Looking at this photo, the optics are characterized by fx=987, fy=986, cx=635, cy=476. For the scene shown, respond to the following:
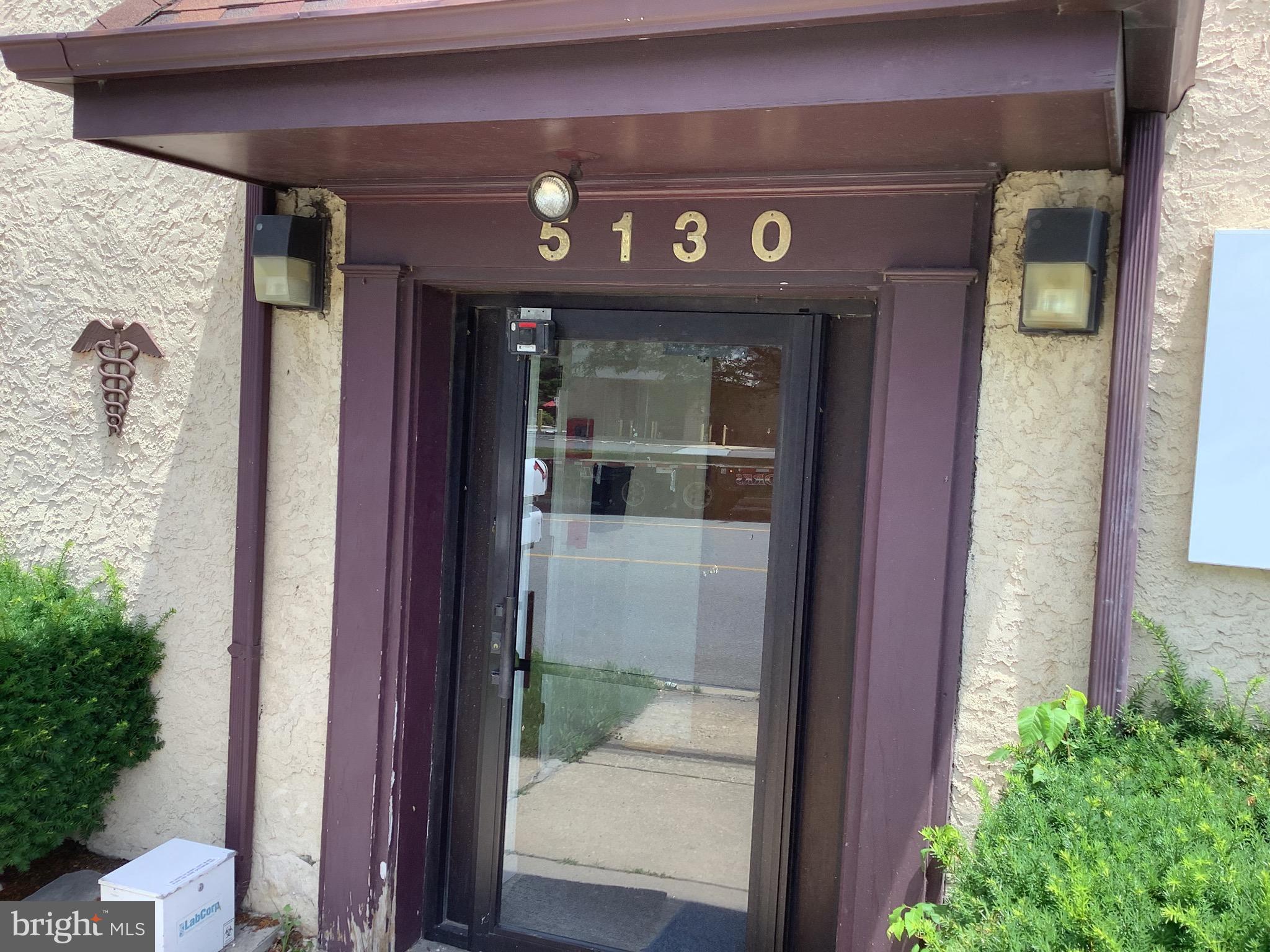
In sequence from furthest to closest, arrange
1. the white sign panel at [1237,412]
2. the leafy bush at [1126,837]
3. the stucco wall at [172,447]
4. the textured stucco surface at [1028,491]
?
1. the stucco wall at [172,447]
2. the textured stucco surface at [1028,491]
3. the white sign panel at [1237,412]
4. the leafy bush at [1126,837]

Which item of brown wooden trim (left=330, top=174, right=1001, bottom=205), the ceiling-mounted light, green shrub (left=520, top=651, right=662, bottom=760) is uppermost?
brown wooden trim (left=330, top=174, right=1001, bottom=205)

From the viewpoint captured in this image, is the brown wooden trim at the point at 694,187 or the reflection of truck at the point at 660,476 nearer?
the brown wooden trim at the point at 694,187

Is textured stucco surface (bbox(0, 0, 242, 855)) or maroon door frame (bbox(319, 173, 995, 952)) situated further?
textured stucco surface (bbox(0, 0, 242, 855))

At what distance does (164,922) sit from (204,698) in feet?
2.63

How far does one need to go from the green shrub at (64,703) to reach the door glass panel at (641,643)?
4.81 ft

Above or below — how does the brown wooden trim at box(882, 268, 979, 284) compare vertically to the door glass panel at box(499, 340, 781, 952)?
above

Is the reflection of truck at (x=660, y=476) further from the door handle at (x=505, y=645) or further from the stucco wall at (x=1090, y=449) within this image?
the stucco wall at (x=1090, y=449)

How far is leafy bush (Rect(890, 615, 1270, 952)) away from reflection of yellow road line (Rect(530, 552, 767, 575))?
1.04 metres

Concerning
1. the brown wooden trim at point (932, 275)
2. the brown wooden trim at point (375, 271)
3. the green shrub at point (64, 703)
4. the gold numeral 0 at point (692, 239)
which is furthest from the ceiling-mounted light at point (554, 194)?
the green shrub at point (64, 703)

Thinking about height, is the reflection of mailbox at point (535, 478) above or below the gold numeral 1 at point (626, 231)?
below

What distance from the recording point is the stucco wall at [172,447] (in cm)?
352

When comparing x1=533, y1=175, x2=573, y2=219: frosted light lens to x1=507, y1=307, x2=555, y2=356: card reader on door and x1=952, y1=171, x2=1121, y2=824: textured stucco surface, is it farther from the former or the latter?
x1=952, y1=171, x2=1121, y2=824: textured stucco surface

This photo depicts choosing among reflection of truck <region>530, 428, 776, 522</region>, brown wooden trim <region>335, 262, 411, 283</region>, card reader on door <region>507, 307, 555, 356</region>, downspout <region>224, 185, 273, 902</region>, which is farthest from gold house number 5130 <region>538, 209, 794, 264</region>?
downspout <region>224, 185, 273, 902</region>

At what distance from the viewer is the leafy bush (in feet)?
4.92
